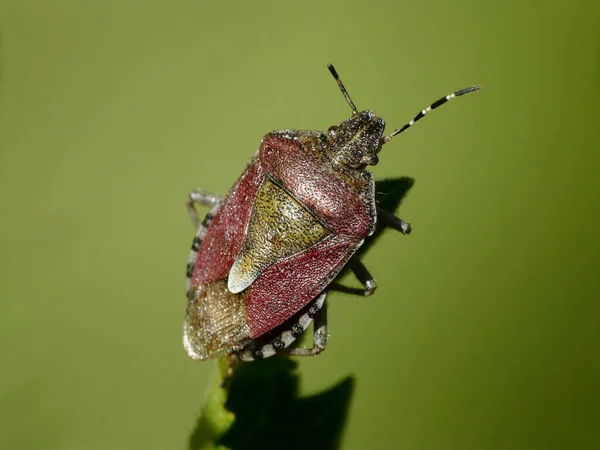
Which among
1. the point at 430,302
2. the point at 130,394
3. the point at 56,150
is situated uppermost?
the point at 56,150

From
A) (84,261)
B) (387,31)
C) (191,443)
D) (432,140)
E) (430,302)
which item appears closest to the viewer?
(191,443)

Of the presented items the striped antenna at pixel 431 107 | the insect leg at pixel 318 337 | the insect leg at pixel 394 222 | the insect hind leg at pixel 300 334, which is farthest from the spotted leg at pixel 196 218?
the striped antenna at pixel 431 107

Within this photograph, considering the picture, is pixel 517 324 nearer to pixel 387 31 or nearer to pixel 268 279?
→ pixel 268 279

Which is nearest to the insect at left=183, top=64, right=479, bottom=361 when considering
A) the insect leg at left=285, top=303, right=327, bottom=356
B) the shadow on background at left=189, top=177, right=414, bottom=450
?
the insect leg at left=285, top=303, right=327, bottom=356

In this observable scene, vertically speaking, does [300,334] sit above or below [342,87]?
below


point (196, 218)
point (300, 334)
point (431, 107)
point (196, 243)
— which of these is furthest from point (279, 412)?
point (431, 107)

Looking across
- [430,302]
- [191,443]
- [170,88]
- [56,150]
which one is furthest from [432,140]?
[56,150]

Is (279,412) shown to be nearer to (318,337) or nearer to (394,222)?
(318,337)
